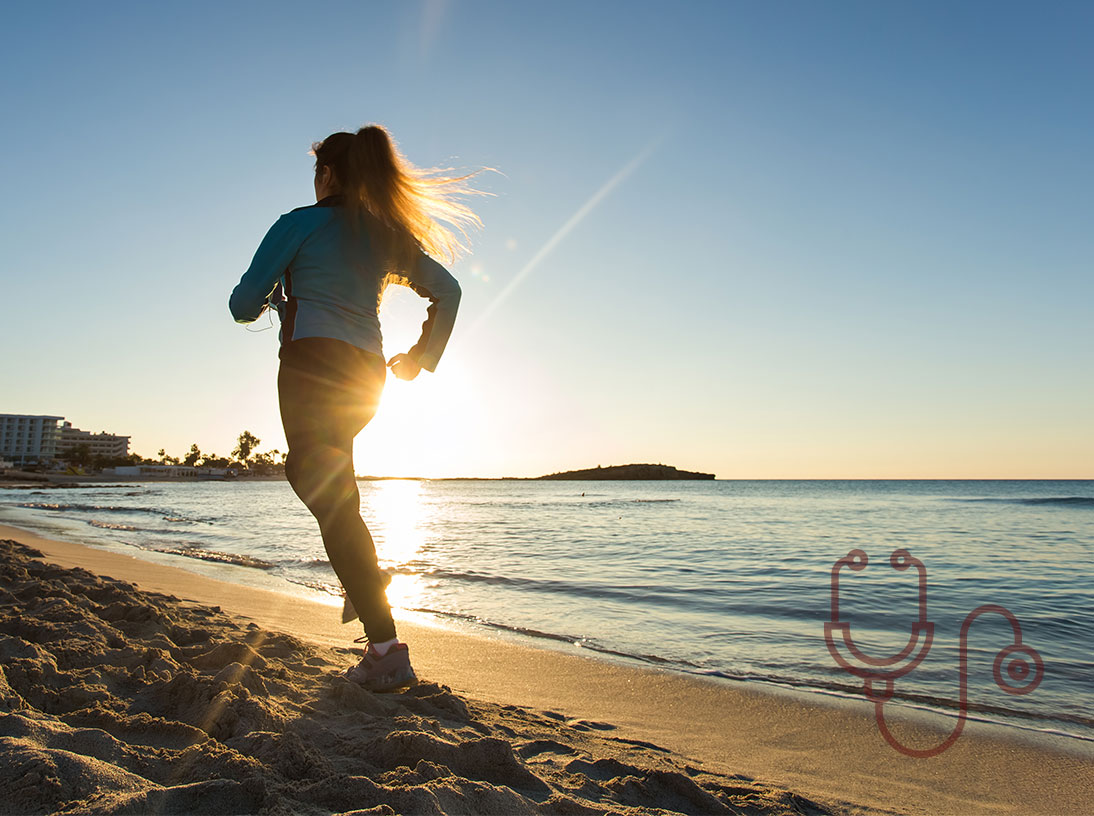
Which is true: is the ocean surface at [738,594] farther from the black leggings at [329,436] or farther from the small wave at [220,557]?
the black leggings at [329,436]

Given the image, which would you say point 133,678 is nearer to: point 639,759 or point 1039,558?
point 639,759

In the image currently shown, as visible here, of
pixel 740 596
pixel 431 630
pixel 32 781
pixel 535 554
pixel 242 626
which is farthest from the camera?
pixel 535 554

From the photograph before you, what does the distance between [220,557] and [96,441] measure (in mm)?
207281

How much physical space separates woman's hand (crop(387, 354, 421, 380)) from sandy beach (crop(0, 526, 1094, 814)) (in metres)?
1.26

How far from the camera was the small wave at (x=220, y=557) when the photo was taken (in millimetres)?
9398

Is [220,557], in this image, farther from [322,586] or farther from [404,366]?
[404,366]

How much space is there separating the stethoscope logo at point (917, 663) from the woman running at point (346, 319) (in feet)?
8.44

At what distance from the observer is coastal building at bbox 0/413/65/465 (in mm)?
148625

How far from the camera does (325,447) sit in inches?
99.8

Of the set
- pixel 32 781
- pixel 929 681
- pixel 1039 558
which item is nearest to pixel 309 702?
pixel 32 781

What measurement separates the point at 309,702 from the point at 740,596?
5.80m

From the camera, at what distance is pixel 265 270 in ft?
8.13

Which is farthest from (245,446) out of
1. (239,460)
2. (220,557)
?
(220,557)

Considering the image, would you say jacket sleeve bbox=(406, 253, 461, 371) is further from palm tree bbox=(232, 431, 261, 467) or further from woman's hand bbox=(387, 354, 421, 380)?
palm tree bbox=(232, 431, 261, 467)
